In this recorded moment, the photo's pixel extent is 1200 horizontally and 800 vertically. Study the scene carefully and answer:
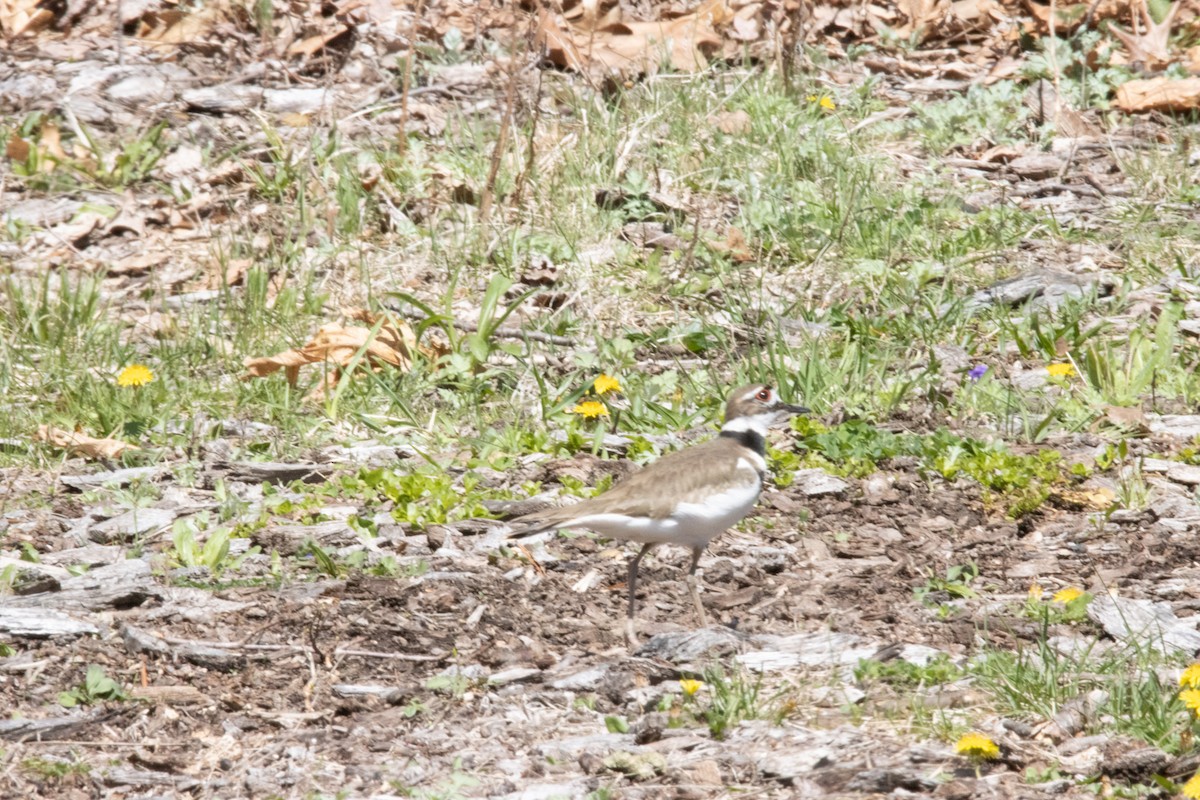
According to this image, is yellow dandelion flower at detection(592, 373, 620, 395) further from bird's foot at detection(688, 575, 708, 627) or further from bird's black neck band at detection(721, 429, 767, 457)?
bird's foot at detection(688, 575, 708, 627)

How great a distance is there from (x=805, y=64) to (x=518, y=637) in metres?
7.34

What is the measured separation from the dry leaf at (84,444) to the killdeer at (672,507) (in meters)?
2.52

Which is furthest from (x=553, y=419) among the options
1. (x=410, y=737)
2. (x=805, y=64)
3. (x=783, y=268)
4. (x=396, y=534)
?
(x=805, y=64)

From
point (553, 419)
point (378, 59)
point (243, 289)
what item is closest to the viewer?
point (553, 419)

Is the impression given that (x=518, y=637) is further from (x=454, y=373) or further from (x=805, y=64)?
(x=805, y=64)

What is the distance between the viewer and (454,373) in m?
8.32

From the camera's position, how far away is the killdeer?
572 centimetres

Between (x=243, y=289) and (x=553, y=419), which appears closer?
(x=553, y=419)

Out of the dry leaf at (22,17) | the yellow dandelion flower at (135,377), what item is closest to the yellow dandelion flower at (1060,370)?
the yellow dandelion flower at (135,377)

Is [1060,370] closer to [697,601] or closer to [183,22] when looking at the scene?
[697,601]

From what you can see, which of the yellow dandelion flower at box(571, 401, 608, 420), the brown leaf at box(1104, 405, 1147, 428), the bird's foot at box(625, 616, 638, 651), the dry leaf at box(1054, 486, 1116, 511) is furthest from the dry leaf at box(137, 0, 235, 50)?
the bird's foot at box(625, 616, 638, 651)

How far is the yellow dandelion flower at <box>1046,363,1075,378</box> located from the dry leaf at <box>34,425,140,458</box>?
4.60 metres

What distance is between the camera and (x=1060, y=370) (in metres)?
7.89

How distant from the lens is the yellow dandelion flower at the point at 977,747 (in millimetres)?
4344
